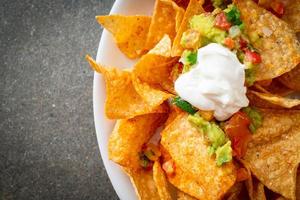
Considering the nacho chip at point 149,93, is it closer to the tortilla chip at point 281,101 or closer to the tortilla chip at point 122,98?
the tortilla chip at point 122,98

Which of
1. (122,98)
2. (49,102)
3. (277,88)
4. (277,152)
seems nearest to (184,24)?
(122,98)

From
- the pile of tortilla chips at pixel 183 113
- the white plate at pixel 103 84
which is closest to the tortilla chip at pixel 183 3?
the pile of tortilla chips at pixel 183 113

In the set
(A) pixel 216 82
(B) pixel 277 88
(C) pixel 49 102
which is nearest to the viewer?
(A) pixel 216 82

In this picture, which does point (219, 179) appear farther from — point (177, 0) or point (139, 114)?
point (177, 0)

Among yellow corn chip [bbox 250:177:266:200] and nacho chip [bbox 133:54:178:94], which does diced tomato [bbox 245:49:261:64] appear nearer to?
nacho chip [bbox 133:54:178:94]

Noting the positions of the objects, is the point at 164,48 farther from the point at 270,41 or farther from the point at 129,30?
the point at 270,41

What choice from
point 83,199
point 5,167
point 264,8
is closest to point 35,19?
point 5,167

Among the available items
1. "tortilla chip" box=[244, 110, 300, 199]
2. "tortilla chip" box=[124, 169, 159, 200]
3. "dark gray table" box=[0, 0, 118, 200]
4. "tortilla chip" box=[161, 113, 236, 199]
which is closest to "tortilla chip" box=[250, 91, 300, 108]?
"tortilla chip" box=[244, 110, 300, 199]
